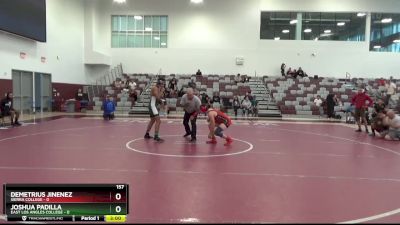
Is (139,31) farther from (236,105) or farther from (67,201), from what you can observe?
(67,201)

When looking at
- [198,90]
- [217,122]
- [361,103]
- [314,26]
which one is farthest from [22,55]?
[314,26]

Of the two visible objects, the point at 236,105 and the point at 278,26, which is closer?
the point at 236,105

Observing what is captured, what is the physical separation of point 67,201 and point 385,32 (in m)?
31.6

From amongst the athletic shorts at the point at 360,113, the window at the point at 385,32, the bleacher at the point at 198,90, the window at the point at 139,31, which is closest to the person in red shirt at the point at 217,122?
the athletic shorts at the point at 360,113

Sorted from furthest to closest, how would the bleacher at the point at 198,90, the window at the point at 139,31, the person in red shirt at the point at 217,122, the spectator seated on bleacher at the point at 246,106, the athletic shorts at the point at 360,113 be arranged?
1. the window at the point at 139,31
2. the bleacher at the point at 198,90
3. the spectator seated on bleacher at the point at 246,106
4. the athletic shorts at the point at 360,113
5. the person in red shirt at the point at 217,122

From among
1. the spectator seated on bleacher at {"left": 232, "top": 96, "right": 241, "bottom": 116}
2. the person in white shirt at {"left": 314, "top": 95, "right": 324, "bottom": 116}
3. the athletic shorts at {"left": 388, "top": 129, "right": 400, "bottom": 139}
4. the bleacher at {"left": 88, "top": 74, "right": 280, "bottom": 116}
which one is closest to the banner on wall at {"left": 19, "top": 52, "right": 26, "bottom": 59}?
the bleacher at {"left": 88, "top": 74, "right": 280, "bottom": 116}

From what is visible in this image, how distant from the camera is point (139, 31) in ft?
95.7

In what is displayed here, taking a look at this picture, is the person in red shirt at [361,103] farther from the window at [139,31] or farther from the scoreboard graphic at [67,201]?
the window at [139,31]

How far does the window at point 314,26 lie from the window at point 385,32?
1060mm

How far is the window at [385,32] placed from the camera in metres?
28.9

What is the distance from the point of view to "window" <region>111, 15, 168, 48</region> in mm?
29031

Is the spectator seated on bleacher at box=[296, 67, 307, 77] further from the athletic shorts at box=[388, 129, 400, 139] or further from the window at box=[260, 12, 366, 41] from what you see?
the athletic shorts at box=[388, 129, 400, 139]

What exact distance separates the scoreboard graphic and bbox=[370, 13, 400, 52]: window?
30284 mm

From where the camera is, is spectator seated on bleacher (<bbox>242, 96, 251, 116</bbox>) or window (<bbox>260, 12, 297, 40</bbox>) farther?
window (<bbox>260, 12, 297, 40</bbox>)
